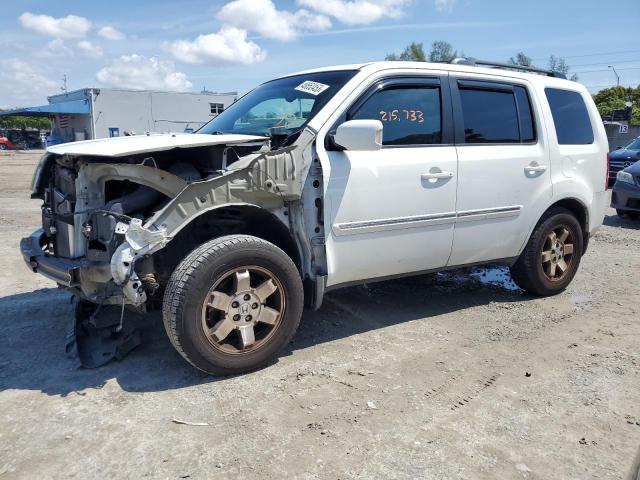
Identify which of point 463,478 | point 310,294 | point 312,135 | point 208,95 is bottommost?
point 463,478

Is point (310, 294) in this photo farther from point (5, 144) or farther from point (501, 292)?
point (5, 144)

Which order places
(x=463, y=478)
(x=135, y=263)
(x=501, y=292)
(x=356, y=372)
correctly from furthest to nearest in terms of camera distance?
(x=501, y=292) < (x=356, y=372) < (x=135, y=263) < (x=463, y=478)

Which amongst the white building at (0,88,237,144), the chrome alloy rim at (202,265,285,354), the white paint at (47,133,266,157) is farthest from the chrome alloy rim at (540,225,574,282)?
the white building at (0,88,237,144)

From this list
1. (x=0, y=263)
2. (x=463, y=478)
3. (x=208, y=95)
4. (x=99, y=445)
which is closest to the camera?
(x=463, y=478)

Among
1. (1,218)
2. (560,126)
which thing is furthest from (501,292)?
(1,218)

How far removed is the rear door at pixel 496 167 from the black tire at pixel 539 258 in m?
0.18

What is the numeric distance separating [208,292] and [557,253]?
11.6 ft

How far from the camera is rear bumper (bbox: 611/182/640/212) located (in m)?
9.62

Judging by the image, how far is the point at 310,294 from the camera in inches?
151

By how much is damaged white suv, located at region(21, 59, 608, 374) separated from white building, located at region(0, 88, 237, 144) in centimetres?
3013

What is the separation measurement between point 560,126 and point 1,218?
884 centimetres

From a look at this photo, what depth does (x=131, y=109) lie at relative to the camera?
34.8 metres

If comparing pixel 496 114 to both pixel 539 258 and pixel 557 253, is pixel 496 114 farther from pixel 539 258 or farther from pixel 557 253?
pixel 557 253

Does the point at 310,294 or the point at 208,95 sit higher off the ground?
the point at 208,95
